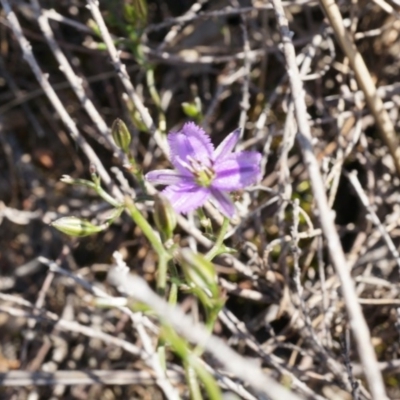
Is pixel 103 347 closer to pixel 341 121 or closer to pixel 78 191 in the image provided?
pixel 78 191

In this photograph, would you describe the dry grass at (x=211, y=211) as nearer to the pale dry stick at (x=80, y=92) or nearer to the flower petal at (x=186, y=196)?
the pale dry stick at (x=80, y=92)

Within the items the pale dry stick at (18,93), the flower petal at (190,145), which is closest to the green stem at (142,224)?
the flower petal at (190,145)

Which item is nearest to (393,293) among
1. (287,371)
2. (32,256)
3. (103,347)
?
(287,371)

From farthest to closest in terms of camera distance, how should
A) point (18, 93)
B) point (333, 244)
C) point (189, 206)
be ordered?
point (18, 93) < point (189, 206) < point (333, 244)

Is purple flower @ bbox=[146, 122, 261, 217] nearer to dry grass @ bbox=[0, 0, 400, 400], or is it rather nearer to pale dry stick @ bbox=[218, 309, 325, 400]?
dry grass @ bbox=[0, 0, 400, 400]

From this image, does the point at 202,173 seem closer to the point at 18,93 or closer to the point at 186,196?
the point at 186,196

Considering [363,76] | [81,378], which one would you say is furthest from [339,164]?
[81,378]
